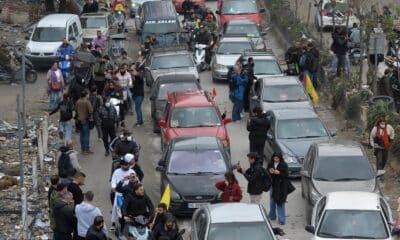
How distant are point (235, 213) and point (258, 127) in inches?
309

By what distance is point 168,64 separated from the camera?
122 ft

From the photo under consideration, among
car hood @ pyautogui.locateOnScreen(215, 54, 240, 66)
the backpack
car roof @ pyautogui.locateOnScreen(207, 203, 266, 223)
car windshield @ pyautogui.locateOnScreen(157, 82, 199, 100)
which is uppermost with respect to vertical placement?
car roof @ pyautogui.locateOnScreen(207, 203, 266, 223)

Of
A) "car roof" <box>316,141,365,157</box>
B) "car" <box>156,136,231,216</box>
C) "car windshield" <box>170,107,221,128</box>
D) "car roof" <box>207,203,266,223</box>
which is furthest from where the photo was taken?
"car windshield" <box>170,107,221,128</box>

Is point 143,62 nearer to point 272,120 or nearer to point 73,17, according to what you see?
point 73,17

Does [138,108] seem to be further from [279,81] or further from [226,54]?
[226,54]

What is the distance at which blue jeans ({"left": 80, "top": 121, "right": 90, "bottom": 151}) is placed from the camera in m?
29.0

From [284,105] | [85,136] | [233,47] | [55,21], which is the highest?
[55,21]

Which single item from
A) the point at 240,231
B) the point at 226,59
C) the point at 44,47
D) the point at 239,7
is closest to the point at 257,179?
the point at 240,231

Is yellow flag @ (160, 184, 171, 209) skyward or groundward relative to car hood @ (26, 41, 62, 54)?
skyward

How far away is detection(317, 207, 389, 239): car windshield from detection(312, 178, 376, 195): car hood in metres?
2.44

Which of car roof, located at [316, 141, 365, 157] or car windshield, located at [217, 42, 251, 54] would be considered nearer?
car roof, located at [316, 141, 365, 157]

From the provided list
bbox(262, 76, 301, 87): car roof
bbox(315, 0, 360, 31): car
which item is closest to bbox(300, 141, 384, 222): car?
bbox(262, 76, 301, 87): car roof

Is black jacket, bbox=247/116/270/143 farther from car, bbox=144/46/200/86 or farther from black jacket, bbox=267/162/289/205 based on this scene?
car, bbox=144/46/200/86

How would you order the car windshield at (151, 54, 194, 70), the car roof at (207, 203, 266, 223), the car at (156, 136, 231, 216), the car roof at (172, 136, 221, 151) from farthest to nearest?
the car windshield at (151, 54, 194, 70), the car roof at (172, 136, 221, 151), the car at (156, 136, 231, 216), the car roof at (207, 203, 266, 223)
